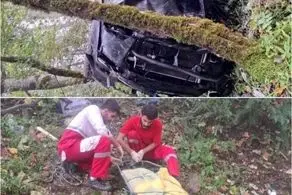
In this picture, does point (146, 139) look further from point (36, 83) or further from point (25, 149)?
point (36, 83)

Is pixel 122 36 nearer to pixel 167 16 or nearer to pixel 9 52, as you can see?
pixel 167 16

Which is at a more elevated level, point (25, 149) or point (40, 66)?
point (25, 149)

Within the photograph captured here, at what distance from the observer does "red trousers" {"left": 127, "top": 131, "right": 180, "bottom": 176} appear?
196 centimetres

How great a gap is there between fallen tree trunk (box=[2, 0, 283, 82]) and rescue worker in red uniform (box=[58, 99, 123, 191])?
472mm

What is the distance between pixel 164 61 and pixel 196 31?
0.29 m

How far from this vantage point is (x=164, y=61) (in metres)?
2.48

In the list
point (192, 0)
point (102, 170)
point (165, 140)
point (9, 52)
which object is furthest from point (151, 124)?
point (9, 52)

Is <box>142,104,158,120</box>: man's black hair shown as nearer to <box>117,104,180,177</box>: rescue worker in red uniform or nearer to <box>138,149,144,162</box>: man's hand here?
<box>117,104,180,177</box>: rescue worker in red uniform

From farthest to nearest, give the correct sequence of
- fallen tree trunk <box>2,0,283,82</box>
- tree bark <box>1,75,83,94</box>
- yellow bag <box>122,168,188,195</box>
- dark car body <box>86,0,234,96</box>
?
tree bark <box>1,75,83,94</box> → dark car body <box>86,0,234,96</box> → fallen tree trunk <box>2,0,283,82</box> → yellow bag <box>122,168,188,195</box>

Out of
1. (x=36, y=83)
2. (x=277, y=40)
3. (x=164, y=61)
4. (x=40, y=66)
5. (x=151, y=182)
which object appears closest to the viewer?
(x=151, y=182)

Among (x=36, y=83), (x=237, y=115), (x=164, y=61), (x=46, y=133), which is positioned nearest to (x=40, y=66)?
(x=36, y=83)

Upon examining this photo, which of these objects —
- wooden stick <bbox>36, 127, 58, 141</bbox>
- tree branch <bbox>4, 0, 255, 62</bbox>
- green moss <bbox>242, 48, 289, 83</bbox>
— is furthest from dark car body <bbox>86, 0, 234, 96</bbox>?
wooden stick <bbox>36, 127, 58, 141</bbox>

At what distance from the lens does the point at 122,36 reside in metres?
2.50

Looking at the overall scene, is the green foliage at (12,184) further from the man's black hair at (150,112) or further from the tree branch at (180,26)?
the tree branch at (180,26)
